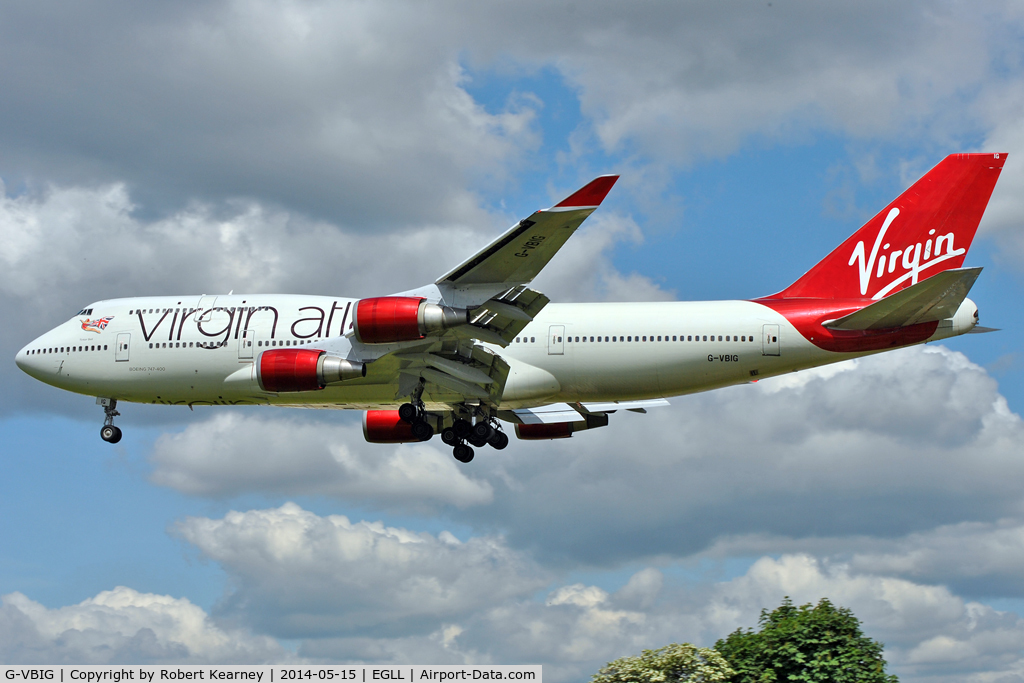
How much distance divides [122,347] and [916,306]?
89.1ft

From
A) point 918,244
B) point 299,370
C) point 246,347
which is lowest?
point 299,370

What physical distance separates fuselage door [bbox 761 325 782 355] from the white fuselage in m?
0.03

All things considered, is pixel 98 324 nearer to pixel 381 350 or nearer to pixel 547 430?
pixel 381 350

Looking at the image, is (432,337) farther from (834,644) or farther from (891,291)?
(834,644)

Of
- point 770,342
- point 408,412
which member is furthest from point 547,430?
point 770,342

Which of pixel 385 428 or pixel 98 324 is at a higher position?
pixel 98 324

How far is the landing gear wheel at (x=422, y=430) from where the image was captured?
36.6 metres

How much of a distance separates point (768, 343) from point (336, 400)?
49.7 ft

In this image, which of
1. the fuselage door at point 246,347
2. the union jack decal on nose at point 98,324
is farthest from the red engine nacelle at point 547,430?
the union jack decal on nose at point 98,324

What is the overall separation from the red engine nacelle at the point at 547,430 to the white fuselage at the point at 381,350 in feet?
17.5

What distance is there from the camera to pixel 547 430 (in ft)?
142

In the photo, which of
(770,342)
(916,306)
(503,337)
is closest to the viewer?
(916,306)

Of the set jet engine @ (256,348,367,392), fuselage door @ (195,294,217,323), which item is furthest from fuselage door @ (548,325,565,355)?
fuselage door @ (195,294,217,323)

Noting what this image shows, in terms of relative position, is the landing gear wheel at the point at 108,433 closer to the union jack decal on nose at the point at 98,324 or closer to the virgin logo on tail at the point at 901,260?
the union jack decal on nose at the point at 98,324
